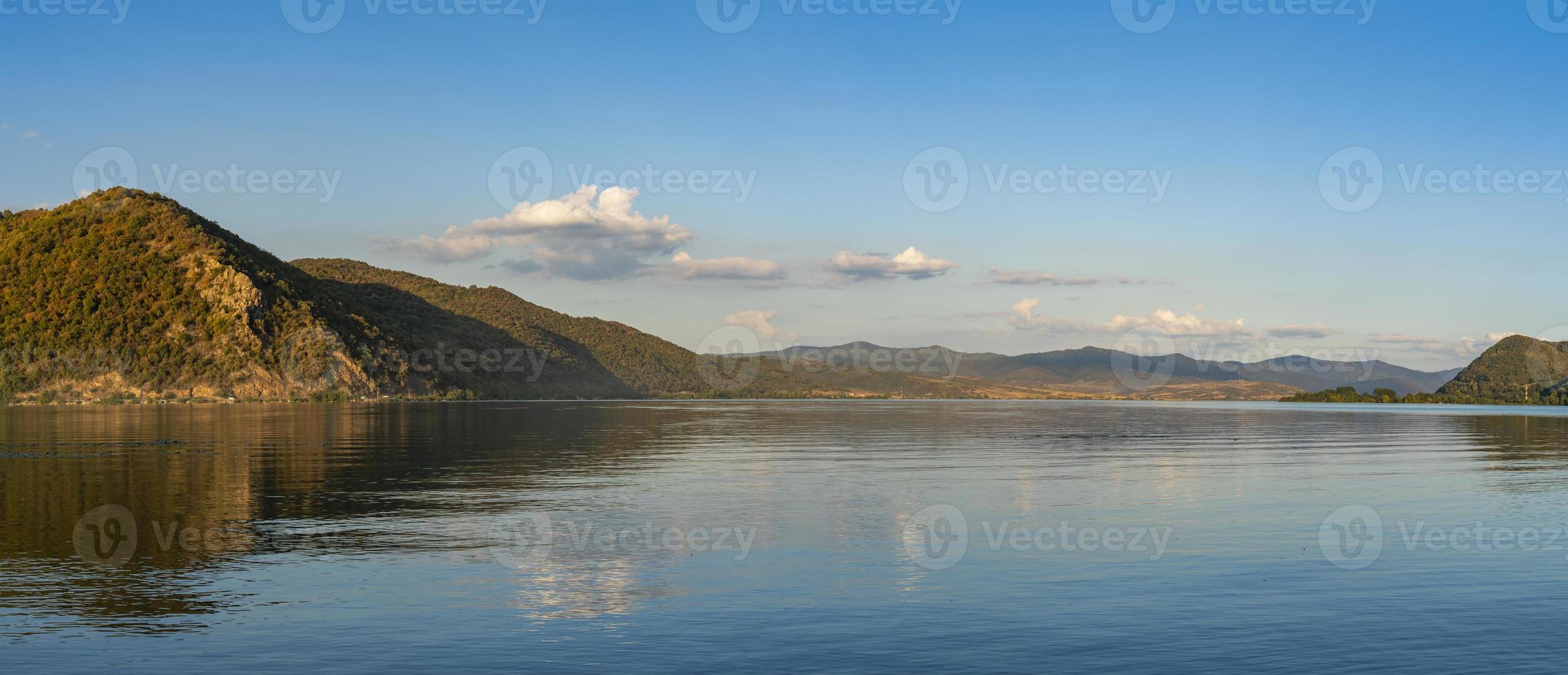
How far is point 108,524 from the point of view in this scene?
99.3ft

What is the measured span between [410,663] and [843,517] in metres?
18.5

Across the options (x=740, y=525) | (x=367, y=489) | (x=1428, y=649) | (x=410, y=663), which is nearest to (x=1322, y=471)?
(x=740, y=525)

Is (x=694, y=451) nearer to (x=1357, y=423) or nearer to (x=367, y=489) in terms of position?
(x=367, y=489)

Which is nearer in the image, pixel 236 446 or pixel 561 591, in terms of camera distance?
pixel 561 591
